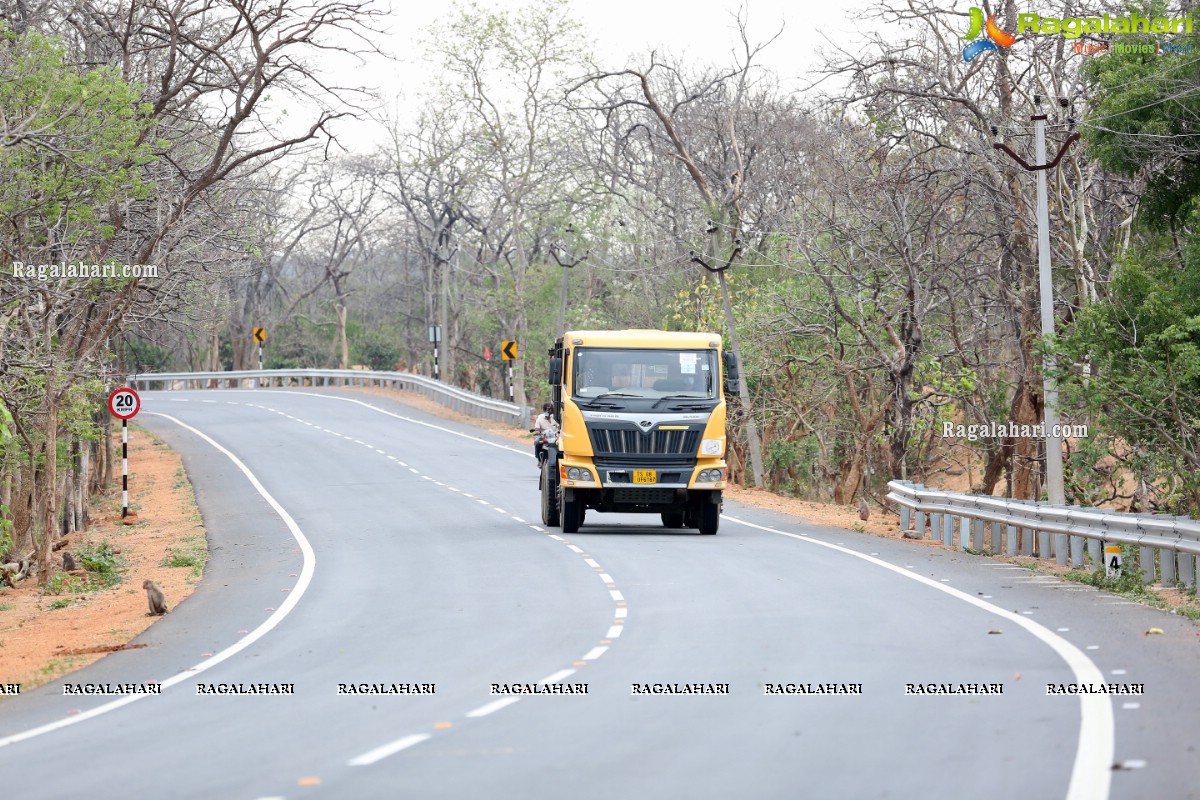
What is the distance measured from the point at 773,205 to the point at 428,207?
24.7 metres

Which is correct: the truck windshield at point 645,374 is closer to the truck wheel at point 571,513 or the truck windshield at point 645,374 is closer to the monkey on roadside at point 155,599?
the truck wheel at point 571,513

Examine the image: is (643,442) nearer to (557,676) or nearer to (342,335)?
(557,676)

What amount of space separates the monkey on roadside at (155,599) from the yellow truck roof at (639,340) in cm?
867

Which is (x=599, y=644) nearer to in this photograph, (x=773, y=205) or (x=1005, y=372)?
(x=1005, y=372)

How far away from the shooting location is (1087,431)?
26.5 meters

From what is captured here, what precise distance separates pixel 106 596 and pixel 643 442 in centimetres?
833

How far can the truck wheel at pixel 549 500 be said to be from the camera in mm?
25234

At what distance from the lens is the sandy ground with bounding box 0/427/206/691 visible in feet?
47.9

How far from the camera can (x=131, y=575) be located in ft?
75.6

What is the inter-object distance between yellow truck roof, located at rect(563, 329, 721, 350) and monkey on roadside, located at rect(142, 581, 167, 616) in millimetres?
8667

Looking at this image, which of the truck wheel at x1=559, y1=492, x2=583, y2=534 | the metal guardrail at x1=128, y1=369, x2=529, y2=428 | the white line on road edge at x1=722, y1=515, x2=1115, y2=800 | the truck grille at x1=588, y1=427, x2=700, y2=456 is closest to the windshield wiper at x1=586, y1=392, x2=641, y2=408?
the truck grille at x1=588, y1=427, x2=700, y2=456

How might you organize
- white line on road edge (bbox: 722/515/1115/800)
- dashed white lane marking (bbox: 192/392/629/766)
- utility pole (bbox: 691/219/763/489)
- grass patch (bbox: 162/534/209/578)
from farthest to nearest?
utility pole (bbox: 691/219/763/489), grass patch (bbox: 162/534/209/578), dashed white lane marking (bbox: 192/392/629/766), white line on road edge (bbox: 722/515/1115/800)

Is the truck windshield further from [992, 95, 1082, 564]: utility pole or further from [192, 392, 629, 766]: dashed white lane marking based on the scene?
[992, 95, 1082, 564]: utility pole

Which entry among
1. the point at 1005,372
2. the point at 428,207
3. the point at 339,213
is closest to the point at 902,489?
the point at 1005,372
